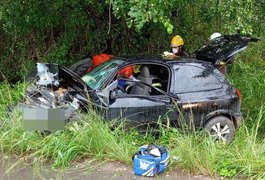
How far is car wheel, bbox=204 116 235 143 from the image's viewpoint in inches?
241

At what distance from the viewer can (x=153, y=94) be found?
5984mm

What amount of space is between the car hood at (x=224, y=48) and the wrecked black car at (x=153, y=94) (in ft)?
1.16

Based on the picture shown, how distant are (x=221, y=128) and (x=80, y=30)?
5.71 metres

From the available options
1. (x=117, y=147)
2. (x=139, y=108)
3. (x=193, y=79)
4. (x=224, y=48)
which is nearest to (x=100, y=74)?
(x=139, y=108)

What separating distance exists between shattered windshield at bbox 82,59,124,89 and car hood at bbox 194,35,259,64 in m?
1.72

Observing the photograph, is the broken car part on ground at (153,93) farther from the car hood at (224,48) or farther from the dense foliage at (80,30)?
the dense foliage at (80,30)

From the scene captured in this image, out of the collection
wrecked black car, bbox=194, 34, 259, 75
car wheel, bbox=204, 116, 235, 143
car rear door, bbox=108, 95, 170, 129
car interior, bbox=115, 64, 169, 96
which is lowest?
car wheel, bbox=204, 116, 235, 143

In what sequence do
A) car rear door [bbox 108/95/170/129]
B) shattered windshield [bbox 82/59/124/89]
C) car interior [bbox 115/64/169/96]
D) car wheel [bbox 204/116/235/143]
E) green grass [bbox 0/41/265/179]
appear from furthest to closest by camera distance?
car wheel [bbox 204/116/235/143], car interior [bbox 115/64/169/96], shattered windshield [bbox 82/59/124/89], car rear door [bbox 108/95/170/129], green grass [bbox 0/41/265/179]

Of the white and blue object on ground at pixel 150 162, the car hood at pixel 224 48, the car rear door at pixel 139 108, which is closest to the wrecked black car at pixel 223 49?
the car hood at pixel 224 48

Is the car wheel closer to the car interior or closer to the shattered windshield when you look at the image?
the car interior

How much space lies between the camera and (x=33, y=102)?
18.1ft

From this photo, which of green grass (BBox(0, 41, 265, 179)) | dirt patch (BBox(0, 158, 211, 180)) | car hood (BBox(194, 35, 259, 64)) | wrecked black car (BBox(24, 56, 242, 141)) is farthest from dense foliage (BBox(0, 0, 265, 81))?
dirt patch (BBox(0, 158, 211, 180))

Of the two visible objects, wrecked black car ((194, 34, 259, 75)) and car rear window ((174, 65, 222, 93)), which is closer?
car rear window ((174, 65, 222, 93))

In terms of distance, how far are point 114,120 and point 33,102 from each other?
1202mm
